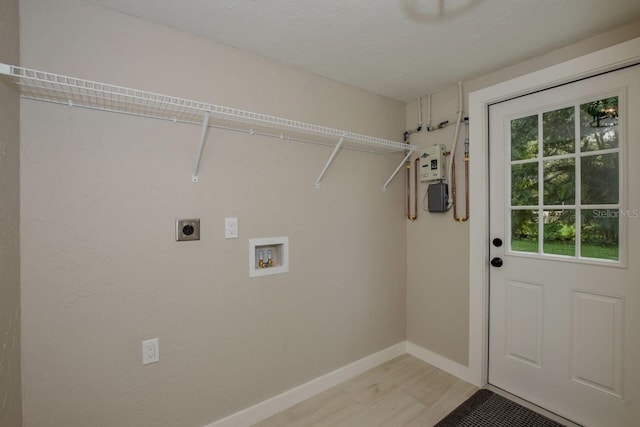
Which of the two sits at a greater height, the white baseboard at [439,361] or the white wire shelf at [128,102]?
the white wire shelf at [128,102]

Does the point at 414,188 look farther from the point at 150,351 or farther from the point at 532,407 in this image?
the point at 150,351

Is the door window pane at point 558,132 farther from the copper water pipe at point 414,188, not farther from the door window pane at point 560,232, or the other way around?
the copper water pipe at point 414,188

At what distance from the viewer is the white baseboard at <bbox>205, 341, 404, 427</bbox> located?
1691 mm

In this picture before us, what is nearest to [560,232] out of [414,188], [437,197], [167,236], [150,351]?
[437,197]

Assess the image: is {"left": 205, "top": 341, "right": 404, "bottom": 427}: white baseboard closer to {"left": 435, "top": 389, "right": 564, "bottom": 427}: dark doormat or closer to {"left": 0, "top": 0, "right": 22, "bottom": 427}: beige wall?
{"left": 435, "top": 389, "right": 564, "bottom": 427}: dark doormat

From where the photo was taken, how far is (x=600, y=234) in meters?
1.61

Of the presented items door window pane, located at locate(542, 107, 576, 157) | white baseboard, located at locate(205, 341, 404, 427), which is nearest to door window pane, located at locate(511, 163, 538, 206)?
door window pane, located at locate(542, 107, 576, 157)

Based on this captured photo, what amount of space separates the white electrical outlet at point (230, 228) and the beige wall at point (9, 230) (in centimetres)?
84

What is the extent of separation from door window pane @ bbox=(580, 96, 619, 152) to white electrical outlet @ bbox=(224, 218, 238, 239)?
208 centimetres

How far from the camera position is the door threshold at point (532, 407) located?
5.59ft

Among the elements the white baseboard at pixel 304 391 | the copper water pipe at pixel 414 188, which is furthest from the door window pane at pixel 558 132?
the white baseboard at pixel 304 391

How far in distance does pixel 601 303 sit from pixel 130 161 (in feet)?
8.63

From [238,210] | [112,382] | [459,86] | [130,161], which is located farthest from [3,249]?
[459,86]

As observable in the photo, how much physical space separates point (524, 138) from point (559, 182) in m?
0.36
